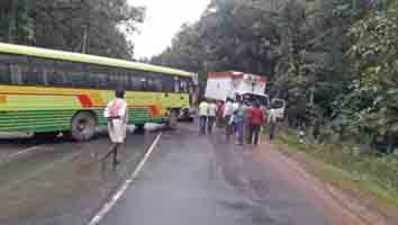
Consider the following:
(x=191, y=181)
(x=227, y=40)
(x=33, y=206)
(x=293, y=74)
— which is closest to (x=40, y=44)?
(x=293, y=74)

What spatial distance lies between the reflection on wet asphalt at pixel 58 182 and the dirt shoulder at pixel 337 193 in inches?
150

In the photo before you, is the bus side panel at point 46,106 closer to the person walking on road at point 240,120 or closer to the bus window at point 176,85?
the person walking on road at point 240,120

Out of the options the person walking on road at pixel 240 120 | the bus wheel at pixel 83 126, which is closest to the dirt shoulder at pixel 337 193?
the person walking on road at pixel 240 120

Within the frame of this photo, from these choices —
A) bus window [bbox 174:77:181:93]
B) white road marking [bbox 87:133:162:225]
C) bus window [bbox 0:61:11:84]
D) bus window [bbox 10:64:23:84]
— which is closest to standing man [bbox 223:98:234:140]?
bus window [bbox 174:77:181:93]

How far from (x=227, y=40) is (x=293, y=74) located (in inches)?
621

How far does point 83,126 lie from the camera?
26.5 meters

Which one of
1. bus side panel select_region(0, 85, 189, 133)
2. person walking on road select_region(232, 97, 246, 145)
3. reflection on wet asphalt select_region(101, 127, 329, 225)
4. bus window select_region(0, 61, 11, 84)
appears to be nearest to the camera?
reflection on wet asphalt select_region(101, 127, 329, 225)

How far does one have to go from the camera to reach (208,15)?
6094 centimetres

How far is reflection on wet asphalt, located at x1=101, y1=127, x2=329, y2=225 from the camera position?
34.2 feet

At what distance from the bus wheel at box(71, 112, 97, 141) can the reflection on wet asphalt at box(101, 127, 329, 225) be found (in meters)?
6.23

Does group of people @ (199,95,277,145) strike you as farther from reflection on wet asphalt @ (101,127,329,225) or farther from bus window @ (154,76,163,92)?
reflection on wet asphalt @ (101,127,329,225)

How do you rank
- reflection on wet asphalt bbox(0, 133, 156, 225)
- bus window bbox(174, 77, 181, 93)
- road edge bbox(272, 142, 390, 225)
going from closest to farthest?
reflection on wet asphalt bbox(0, 133, 156, 225), road edge bbox(272, 142, 390, 225), bus window bbox(174, 77, 181, 93)

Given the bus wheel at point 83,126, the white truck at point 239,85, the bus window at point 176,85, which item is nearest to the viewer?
the bus wheel at point 83,126

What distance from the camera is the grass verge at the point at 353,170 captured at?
45.5ft
